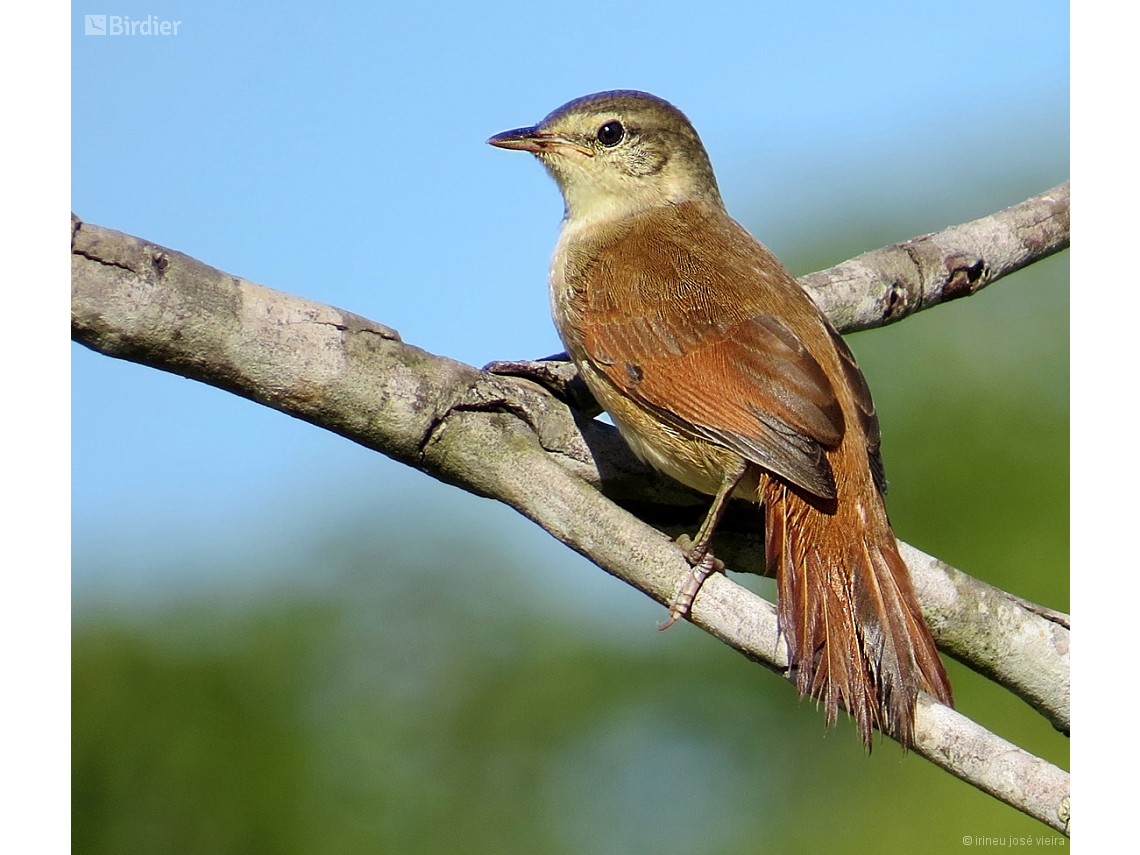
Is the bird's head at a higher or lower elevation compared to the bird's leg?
higher

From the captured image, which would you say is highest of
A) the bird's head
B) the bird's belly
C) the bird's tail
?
the bird's head

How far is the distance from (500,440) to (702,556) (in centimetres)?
56

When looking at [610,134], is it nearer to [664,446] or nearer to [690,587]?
[664,446]

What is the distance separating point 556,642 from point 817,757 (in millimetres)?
1447

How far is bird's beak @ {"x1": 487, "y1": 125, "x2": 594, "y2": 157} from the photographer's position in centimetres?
362

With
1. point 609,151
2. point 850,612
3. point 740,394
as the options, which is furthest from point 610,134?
point 850,612

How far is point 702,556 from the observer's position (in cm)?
284

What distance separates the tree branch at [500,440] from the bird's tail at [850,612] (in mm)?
86

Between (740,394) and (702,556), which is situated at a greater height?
(740,394)

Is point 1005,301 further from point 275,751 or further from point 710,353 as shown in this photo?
point 275,751

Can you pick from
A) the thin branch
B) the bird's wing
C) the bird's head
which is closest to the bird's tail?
the bird's wing

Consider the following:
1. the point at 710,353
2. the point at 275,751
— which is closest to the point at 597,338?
the point at 710,353

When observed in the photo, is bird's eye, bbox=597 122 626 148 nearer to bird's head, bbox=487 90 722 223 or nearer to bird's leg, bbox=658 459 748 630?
bird's head, bbox=487 90 722 223

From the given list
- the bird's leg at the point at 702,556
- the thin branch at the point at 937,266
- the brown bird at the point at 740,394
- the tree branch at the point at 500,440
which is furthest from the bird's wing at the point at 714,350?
the thin branch at the point at 937,266
